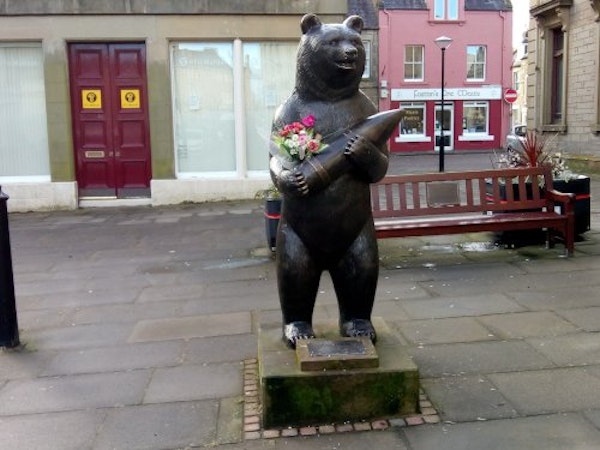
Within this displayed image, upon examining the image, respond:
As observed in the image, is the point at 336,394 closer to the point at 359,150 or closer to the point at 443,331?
the point at 359,150

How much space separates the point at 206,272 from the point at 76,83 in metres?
7.04

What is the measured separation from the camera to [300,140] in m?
3.42

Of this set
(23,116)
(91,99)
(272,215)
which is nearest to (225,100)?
(91,99)

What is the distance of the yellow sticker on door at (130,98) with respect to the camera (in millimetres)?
12398

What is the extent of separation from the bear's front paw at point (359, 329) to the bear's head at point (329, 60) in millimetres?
1329

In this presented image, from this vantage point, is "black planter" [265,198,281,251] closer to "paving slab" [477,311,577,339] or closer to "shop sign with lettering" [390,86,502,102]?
"paving slab" [477,311,577,339]

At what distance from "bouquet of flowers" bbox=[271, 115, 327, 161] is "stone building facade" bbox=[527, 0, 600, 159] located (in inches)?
633

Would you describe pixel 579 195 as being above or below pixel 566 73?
below

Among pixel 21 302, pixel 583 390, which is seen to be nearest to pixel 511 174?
pixel 583 390

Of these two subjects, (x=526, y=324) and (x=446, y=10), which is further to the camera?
(x=446, y=10)

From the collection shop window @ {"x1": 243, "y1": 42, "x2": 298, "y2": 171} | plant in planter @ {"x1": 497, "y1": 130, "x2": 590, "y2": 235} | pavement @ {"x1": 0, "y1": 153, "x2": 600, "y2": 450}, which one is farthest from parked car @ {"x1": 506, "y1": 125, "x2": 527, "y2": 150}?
shop window @ {"x1": 243, "y1": 42, "x2": 298, "y2": 171}

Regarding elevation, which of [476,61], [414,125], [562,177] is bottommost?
[562,177]

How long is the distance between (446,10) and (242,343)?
32633mm

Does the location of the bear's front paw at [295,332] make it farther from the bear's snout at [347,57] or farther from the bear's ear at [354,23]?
the bear's ear at [354,23]
